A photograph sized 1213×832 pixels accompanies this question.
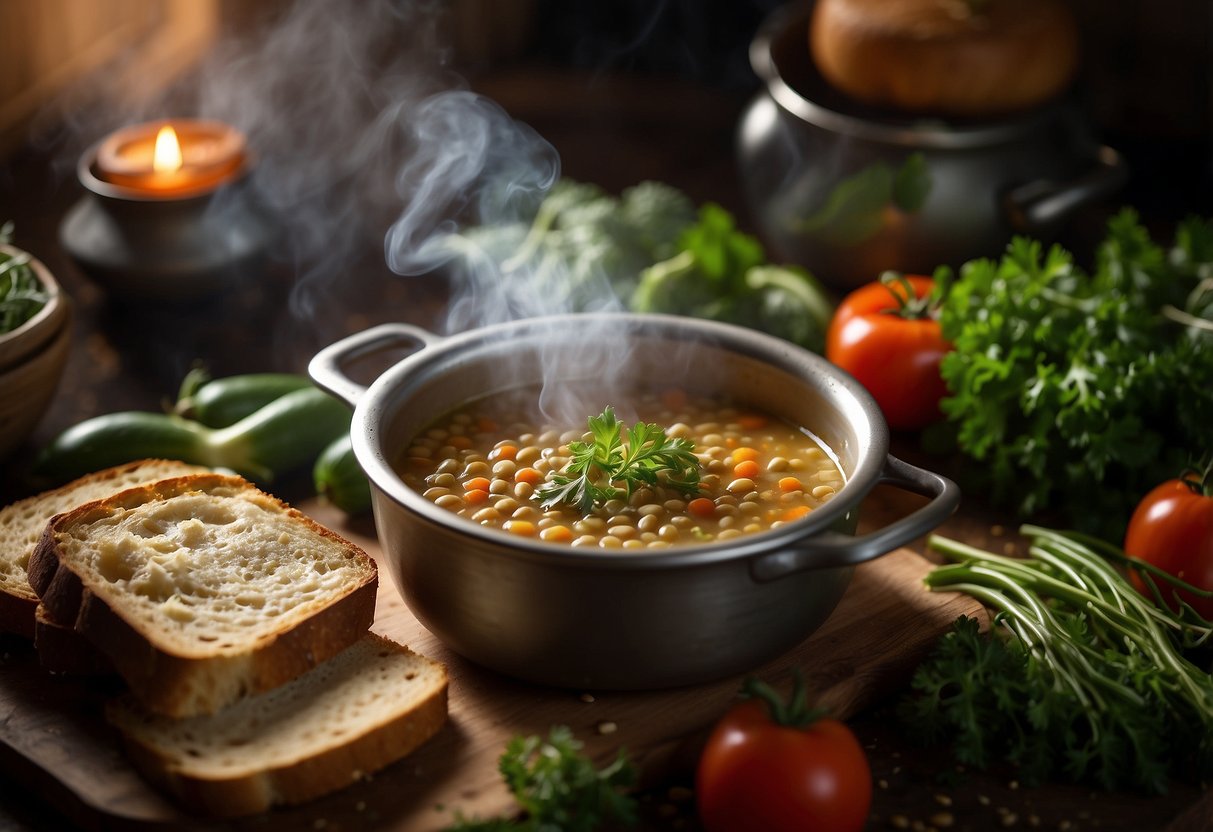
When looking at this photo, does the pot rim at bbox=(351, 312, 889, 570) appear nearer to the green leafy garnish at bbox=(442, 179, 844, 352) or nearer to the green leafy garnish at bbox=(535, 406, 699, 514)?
the green leafy garnish at bbox=(535, 406, 699, 514)

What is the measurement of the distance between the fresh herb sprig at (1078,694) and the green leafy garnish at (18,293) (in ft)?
7.31

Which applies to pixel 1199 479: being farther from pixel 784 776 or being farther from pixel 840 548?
pixel 784 776

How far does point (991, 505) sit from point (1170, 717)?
0.97 meters

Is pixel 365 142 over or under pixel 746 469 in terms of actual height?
under

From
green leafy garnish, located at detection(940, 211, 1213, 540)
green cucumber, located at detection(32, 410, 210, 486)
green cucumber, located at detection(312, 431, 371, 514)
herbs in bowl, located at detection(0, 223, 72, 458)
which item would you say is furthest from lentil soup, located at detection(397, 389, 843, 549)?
herbs in bowl, located at detection(0, 223, 72, 458)

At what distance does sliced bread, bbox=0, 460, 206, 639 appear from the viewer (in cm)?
266

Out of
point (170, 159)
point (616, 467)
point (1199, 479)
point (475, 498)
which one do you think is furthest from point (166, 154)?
point (1199, 479)

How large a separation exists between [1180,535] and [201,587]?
78.1 inches

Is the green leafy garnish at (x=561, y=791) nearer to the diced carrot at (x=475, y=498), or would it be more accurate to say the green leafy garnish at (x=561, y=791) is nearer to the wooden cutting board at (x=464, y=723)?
the wooden cutting board at (x=464, y=723)

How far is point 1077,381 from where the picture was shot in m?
3.15

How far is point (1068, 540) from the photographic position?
3039 mm

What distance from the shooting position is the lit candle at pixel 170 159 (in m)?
3.96

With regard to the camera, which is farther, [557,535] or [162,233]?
[162,233]

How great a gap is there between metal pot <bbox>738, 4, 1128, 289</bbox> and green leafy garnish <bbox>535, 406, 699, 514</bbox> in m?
1.57
